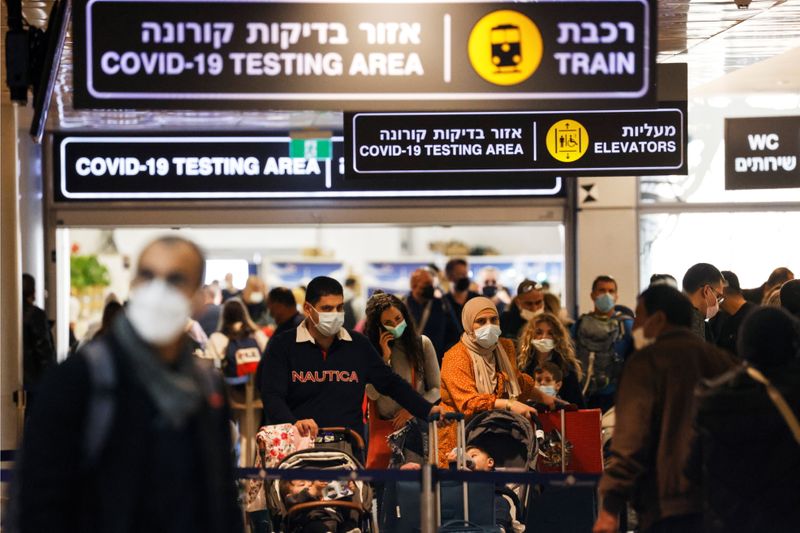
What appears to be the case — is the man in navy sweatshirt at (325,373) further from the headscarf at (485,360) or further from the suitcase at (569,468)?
the suitcase at (569,468)

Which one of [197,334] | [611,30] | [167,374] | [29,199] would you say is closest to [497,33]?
[611,30]

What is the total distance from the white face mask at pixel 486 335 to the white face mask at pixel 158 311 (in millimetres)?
4706

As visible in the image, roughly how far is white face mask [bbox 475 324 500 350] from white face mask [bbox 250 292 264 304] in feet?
30.9

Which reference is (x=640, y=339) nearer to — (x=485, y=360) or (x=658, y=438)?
(x=658, y=438)

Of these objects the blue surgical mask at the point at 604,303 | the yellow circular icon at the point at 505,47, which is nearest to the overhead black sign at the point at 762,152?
the blue surgical mask at the point at 604,303

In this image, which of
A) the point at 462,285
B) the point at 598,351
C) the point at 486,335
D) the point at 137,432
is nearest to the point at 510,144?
the point at 486,335

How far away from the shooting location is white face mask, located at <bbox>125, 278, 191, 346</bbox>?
3.53m

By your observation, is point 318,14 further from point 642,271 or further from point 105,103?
point 642,271

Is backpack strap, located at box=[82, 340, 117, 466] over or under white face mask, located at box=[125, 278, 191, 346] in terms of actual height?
under

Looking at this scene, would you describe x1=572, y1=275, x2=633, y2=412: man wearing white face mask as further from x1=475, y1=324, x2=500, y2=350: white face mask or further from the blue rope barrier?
the blue rope barrier

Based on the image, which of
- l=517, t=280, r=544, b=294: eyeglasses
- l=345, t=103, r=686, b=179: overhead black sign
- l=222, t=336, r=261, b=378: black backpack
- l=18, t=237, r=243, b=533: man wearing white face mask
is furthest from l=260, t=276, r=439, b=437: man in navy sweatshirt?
l=222, t=336, r=261, b=378: black backpack

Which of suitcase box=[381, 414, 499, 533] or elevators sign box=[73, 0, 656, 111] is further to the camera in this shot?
suitcase box=[381, 414, 499, 533]

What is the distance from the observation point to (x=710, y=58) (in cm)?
1124

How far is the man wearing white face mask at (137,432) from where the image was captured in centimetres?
342
